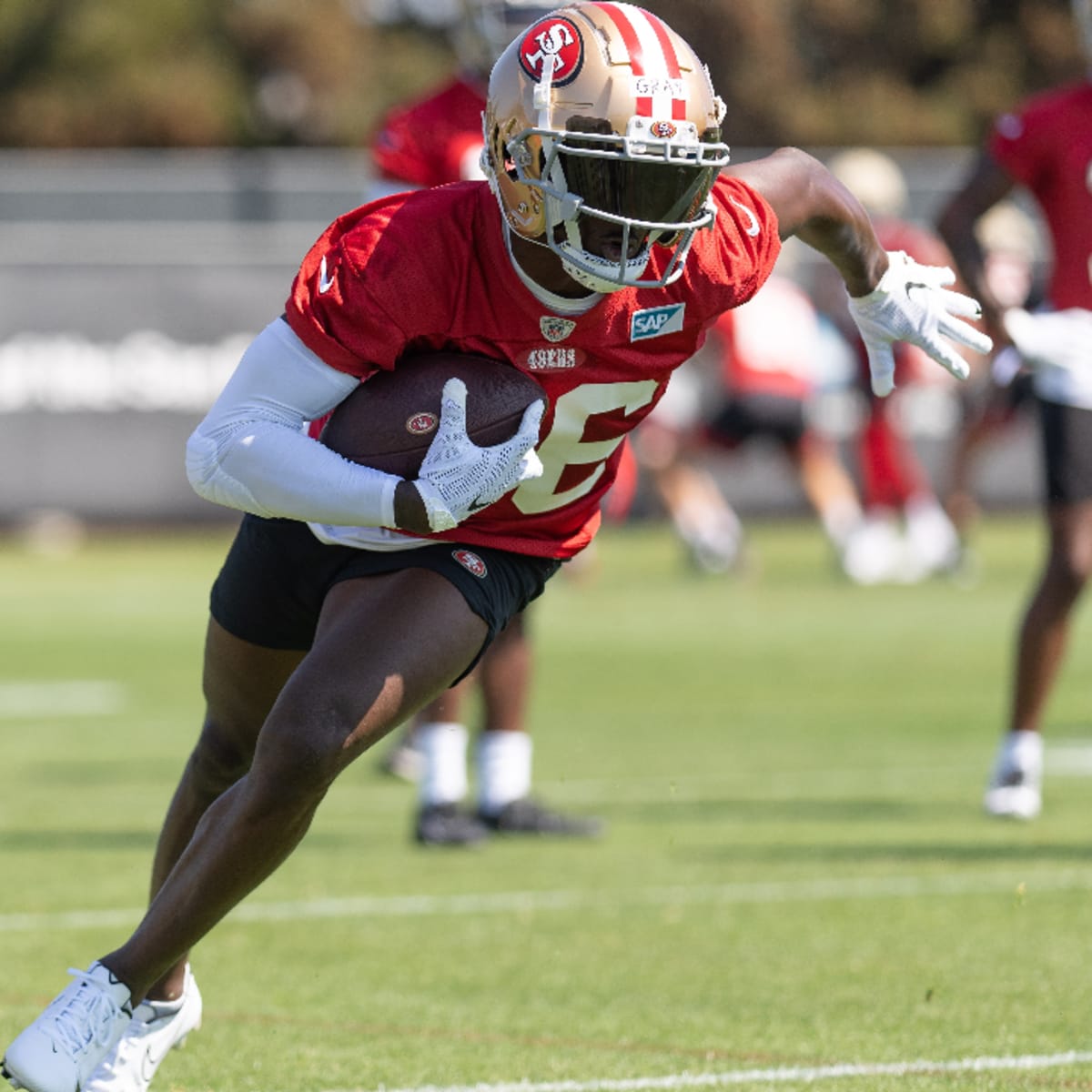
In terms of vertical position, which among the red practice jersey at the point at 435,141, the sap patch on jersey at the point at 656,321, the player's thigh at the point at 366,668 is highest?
the red practice jersey at the point at 435,141

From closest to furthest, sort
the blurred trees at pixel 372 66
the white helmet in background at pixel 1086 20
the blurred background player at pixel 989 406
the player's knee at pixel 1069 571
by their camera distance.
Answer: the player's knee at pixel 1069 571
the white helmet in background at pixel 1086 20
the blurred background player at pixel 989 406
the blurred trees at pixel 372 66

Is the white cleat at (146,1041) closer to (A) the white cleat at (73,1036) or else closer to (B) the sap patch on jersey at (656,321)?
(A) the white cleat at (73,1036)

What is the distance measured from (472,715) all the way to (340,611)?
239 inches

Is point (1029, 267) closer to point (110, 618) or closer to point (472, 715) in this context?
point (110, 618)

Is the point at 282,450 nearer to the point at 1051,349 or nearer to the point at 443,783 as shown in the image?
the point at 443,783

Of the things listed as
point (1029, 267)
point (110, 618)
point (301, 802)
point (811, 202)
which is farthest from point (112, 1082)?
point (1029, 267)

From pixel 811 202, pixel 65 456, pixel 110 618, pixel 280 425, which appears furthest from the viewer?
pixel 65 456

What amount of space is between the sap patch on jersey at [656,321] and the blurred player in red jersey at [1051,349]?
114 inches

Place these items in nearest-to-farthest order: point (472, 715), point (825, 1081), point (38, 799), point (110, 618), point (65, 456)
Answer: point (825, 1081) < point (38, 799) < point (472, 715) < point (110, 618) < point (65, 456)

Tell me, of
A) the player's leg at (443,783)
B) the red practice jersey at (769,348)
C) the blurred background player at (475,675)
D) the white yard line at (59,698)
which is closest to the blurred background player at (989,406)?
the red practice jersey at (769,348)

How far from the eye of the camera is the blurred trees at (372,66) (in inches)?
1414

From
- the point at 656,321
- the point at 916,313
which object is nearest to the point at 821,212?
the point at 916,313

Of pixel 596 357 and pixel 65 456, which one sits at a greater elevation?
pixel 596 357

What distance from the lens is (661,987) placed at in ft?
16.6
